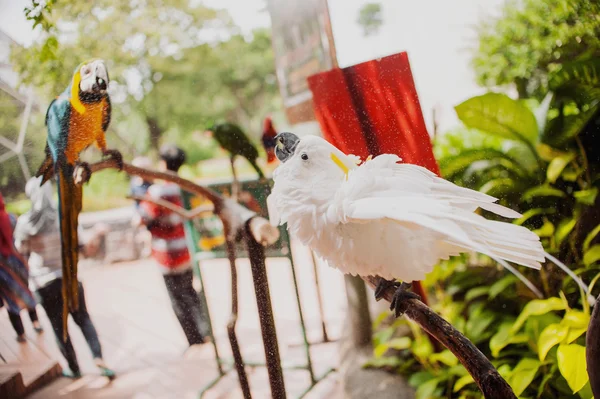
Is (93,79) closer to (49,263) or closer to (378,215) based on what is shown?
(49,263)

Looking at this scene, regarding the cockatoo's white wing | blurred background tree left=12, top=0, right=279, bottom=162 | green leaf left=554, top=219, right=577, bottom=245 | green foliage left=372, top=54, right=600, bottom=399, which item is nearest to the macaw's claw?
blurred background tree left=12, top=0, right=279, bottom=162

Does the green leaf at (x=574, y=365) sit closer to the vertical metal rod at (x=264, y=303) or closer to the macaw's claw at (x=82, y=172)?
the vertical metal rod at (x=264, y=303)

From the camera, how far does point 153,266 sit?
3.78 feet

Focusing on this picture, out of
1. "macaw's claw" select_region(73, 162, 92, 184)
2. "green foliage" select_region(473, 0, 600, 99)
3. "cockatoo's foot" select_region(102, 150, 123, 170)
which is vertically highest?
"green foliage" select_region(473, 0, 600, 99)

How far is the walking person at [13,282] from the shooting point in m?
1.10

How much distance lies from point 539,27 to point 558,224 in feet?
1.72

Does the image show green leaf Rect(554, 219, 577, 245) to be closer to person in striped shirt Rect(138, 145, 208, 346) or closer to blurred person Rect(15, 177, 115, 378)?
person in striped shirt Rect(138, 145, 208, 346)

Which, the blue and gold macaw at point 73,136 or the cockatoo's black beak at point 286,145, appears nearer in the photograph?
the cockatoo's black beak at point 286,145

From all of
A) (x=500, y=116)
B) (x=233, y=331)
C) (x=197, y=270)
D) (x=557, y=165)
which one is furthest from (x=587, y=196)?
(x=197, y=270)

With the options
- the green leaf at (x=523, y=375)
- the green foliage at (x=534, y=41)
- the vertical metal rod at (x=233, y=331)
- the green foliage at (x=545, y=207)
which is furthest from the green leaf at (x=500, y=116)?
the vertical metal rod at (x=233, y=331)

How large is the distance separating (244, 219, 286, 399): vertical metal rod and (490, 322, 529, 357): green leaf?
616 mm

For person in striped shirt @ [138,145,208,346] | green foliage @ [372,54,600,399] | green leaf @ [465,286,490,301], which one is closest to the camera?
green foliage @ [372,54,600,399]

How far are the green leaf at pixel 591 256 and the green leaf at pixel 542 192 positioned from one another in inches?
5.8

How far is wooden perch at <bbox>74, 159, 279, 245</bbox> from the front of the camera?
35.6 inches
